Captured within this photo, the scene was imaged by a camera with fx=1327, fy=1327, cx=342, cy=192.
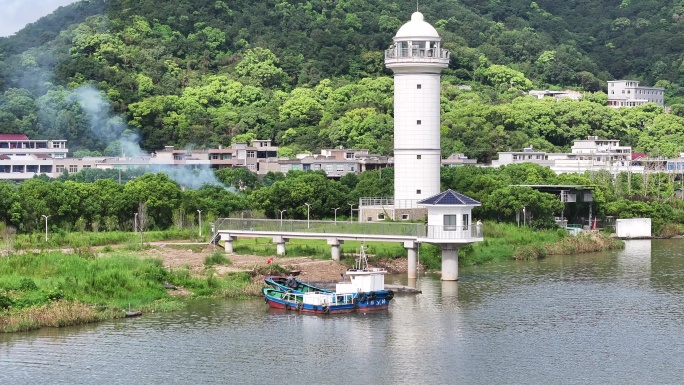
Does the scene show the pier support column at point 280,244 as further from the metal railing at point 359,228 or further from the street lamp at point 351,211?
the street lamp at point 351,211

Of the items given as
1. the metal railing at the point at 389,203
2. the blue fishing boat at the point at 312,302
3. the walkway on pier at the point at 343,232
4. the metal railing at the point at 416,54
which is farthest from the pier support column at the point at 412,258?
the metal railing at the point at 416,54

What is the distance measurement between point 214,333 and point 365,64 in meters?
73.6

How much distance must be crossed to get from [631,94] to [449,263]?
72.5 m

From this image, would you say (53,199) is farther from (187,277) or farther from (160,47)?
(160,47)

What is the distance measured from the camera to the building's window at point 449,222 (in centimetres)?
4247

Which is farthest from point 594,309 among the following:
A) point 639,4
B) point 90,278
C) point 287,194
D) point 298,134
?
point 639,4

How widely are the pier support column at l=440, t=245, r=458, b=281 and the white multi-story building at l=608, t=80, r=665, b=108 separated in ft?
221

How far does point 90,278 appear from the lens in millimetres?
37344

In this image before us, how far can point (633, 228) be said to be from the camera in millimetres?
61531

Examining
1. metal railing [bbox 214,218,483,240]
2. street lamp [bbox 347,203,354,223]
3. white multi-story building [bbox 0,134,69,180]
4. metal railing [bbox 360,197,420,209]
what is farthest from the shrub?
white multi-story building [bbox 0,134,69,180]

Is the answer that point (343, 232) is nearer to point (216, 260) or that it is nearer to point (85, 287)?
point (216, 260)

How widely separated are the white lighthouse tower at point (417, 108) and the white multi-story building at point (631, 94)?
199 feet

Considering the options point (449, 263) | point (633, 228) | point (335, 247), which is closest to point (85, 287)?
point (335, 247)

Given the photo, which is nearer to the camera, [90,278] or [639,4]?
[90,278]
